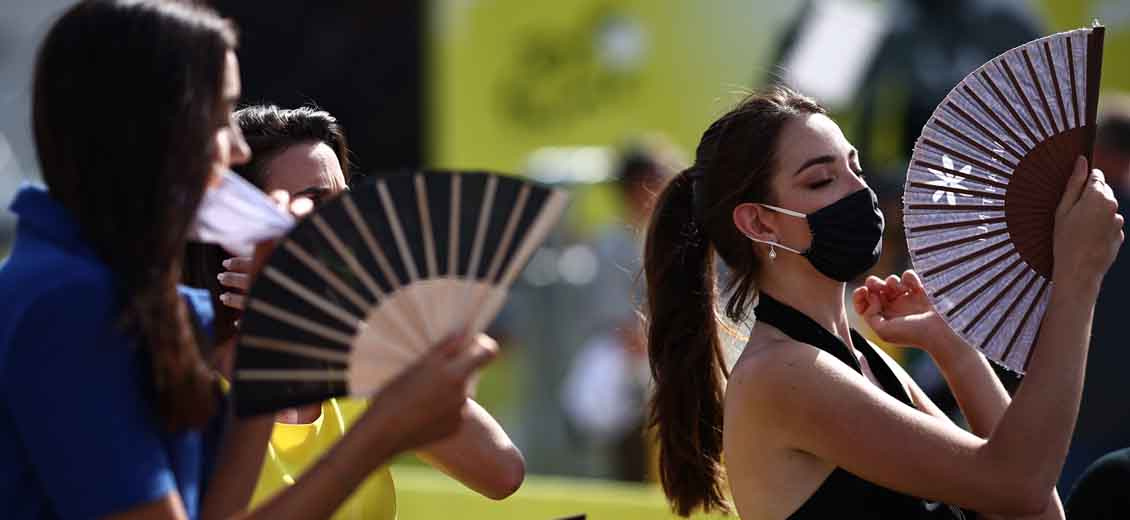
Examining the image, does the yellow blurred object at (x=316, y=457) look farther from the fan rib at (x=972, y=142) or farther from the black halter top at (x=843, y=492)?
the fan rib at (x=972, y=142)

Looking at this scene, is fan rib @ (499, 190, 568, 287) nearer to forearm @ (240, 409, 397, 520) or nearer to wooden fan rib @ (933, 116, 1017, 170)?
forearm @ (240, 409, 397, 520)

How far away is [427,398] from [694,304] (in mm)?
1139

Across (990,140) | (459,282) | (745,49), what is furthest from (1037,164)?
(745,49)

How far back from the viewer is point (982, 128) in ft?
8.16

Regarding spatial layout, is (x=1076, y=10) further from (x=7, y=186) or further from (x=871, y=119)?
(x=7, y=186)

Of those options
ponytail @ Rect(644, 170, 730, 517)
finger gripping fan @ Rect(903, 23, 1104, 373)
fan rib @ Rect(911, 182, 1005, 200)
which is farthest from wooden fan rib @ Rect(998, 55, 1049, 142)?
ponytail @ Rect(644, 170, 730, 517)

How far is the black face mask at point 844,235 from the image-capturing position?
260 centimetres

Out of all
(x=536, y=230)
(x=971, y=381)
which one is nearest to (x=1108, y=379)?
(x=971, y=381)

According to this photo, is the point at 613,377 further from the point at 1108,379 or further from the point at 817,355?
the point at 817,355

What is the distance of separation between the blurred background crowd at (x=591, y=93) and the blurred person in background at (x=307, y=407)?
3.16 meters

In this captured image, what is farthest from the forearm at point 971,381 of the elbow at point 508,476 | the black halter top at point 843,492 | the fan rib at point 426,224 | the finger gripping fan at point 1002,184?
the fan rib at point 426,224

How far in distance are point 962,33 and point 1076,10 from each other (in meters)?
0.56

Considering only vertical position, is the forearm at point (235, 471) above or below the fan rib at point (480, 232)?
below

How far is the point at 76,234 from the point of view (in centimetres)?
179
